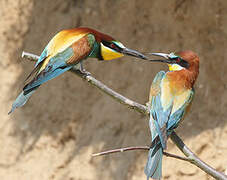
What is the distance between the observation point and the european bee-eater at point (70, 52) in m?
2.43

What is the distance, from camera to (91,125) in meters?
4.36

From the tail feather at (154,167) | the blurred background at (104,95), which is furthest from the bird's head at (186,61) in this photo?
the blurred background at (104,95)

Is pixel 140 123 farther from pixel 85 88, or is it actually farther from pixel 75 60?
pixel 75 60

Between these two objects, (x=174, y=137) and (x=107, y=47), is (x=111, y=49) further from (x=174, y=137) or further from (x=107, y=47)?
(x=174, y=137)

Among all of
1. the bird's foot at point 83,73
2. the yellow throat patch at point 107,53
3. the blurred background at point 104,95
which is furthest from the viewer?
the blurred background at point 104,95

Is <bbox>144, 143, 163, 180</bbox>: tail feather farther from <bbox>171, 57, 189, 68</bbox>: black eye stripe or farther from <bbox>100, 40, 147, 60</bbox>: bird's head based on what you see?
<bbox>100, 40, 147, 60</bbox>: bird's head

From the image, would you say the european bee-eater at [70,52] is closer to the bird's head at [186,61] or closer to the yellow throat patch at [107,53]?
the yellow throat patch at [107,53]

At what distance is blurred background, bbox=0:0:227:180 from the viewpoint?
3.83 metres

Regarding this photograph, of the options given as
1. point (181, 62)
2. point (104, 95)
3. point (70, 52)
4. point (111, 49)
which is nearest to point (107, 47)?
point (111, 49)

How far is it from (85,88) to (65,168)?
73cm

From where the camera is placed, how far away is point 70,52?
2551 millimetres

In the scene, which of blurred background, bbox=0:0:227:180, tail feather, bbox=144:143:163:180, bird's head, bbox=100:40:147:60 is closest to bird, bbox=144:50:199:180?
tail feather, bbox=144:143:163:180

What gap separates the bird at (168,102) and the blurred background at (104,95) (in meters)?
1.43

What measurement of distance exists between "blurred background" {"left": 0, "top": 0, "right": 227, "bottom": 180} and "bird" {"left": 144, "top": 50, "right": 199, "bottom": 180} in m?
1.43
